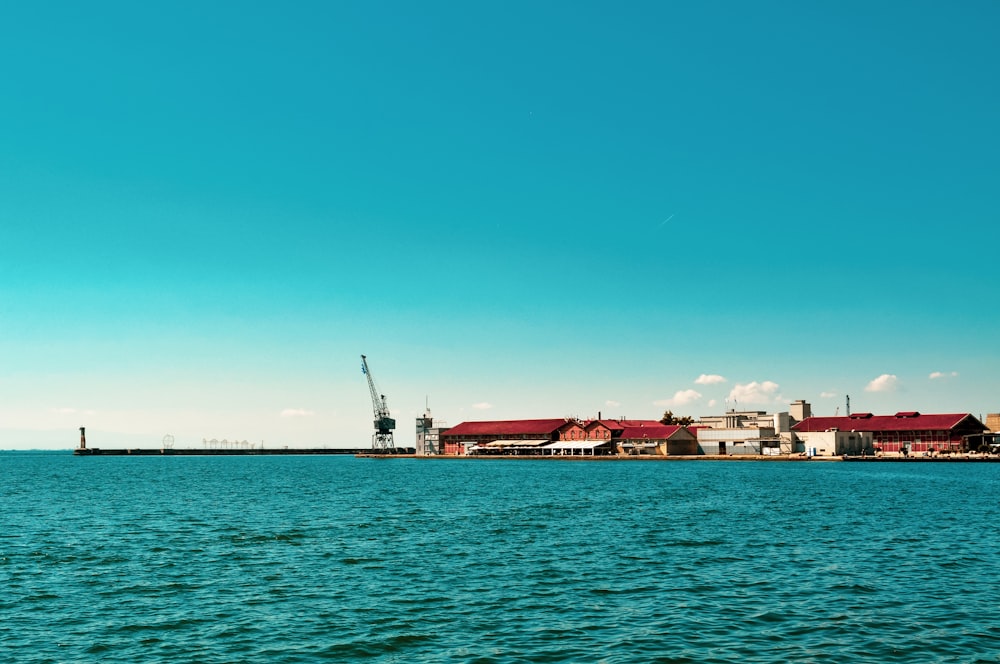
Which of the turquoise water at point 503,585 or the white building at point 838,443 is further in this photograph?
the white building at point 838,443

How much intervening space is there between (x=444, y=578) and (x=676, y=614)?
34.9 ft

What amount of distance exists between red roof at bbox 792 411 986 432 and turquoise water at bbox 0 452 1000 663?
13427 cm

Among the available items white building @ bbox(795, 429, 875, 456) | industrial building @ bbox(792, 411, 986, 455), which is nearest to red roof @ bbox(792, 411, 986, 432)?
industrial building @ bbox(792, 411, 986, 455)

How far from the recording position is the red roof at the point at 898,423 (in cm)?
18225

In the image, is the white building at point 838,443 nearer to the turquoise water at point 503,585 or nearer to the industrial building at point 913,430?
the industrial building at point 913,430

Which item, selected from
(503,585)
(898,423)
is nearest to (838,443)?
(898,423)


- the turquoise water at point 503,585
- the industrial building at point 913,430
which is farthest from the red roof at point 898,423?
the turquoise water at point 503,585

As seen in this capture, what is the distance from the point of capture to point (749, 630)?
25.1m

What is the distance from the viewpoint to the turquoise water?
23547 millimetres

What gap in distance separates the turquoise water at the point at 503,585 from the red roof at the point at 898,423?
441ft

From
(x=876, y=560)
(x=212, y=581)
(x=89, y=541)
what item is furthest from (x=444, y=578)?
(x=89, y=541)

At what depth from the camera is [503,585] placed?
32438 mm

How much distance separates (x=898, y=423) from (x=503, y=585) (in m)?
183

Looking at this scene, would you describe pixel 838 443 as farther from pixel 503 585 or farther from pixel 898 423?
pixel 503 585
